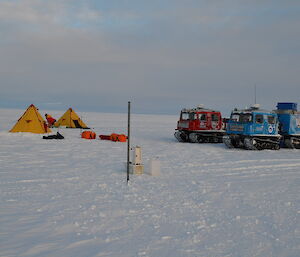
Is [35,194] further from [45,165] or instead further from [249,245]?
[249,245]

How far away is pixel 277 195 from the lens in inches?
322

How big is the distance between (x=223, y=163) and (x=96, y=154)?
18.6 ft

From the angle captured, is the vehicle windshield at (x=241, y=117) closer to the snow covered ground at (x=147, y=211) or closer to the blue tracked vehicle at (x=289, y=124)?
the blue tracked vehicle at (x=289, y=124)

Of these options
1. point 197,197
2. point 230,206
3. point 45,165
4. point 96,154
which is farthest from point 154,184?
point 96,154

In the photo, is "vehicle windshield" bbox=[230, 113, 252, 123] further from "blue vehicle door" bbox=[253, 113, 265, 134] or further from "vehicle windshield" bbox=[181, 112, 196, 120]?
"vehicle windshield" bbox=[181, 112, 196, 120]

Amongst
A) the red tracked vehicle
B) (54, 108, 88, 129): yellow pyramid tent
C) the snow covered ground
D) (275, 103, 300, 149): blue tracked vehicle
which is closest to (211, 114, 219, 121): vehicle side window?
the red tracked vehicle

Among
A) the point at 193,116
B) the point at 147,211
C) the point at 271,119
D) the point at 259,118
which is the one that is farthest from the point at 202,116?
the point at 147,211

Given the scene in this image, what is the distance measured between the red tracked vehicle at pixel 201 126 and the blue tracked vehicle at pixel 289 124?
150 inches

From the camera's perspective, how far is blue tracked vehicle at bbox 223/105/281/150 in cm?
1848

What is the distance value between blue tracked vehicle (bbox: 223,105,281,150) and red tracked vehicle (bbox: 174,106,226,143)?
2725mm

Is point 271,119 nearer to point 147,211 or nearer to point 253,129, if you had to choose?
point 253,129

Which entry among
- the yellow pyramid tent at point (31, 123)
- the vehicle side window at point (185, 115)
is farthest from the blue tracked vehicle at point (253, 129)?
the yellow pyramid tent at point (31, 123)

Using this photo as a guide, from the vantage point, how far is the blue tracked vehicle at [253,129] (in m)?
18.5

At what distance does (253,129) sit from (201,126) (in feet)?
13.9
